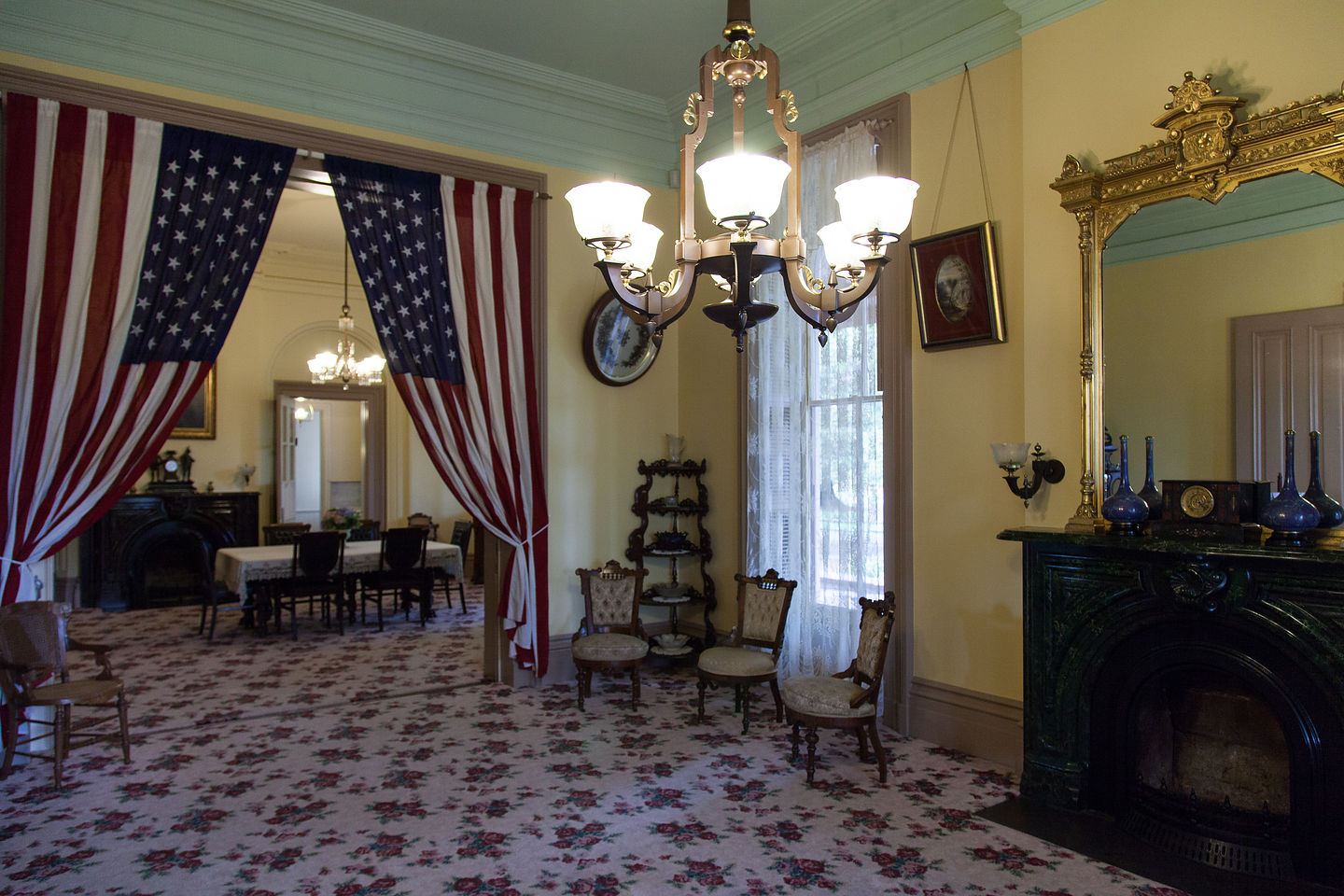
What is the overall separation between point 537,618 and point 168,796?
2345 millimetres

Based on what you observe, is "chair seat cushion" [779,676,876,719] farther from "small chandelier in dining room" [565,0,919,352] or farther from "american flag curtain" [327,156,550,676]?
"american flag curtain" [327,156,550,676]

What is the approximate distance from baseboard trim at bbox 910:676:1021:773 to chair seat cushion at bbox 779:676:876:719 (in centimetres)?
65

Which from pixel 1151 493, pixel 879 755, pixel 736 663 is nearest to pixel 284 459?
pixel 736 663

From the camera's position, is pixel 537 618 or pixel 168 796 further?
pixel 537 618

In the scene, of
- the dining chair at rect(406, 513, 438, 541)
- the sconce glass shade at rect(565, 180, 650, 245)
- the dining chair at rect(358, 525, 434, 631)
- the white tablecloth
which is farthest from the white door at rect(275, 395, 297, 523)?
the sconce glass shade at rect(565, 180, 650, 245)

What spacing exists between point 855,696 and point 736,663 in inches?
37.6

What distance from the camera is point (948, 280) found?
15.1 feet

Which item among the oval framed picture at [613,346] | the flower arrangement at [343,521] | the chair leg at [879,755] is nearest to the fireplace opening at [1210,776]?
the chair leg at [879,755]

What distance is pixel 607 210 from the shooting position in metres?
2.79

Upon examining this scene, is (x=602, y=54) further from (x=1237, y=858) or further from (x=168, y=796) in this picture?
(x=1237, y=858)

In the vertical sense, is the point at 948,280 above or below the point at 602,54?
below

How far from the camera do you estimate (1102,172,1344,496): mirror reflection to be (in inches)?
125

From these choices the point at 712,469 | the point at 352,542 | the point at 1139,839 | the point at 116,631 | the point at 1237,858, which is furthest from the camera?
the point at 352,542

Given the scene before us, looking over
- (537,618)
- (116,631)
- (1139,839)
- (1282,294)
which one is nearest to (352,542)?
(116,631)
